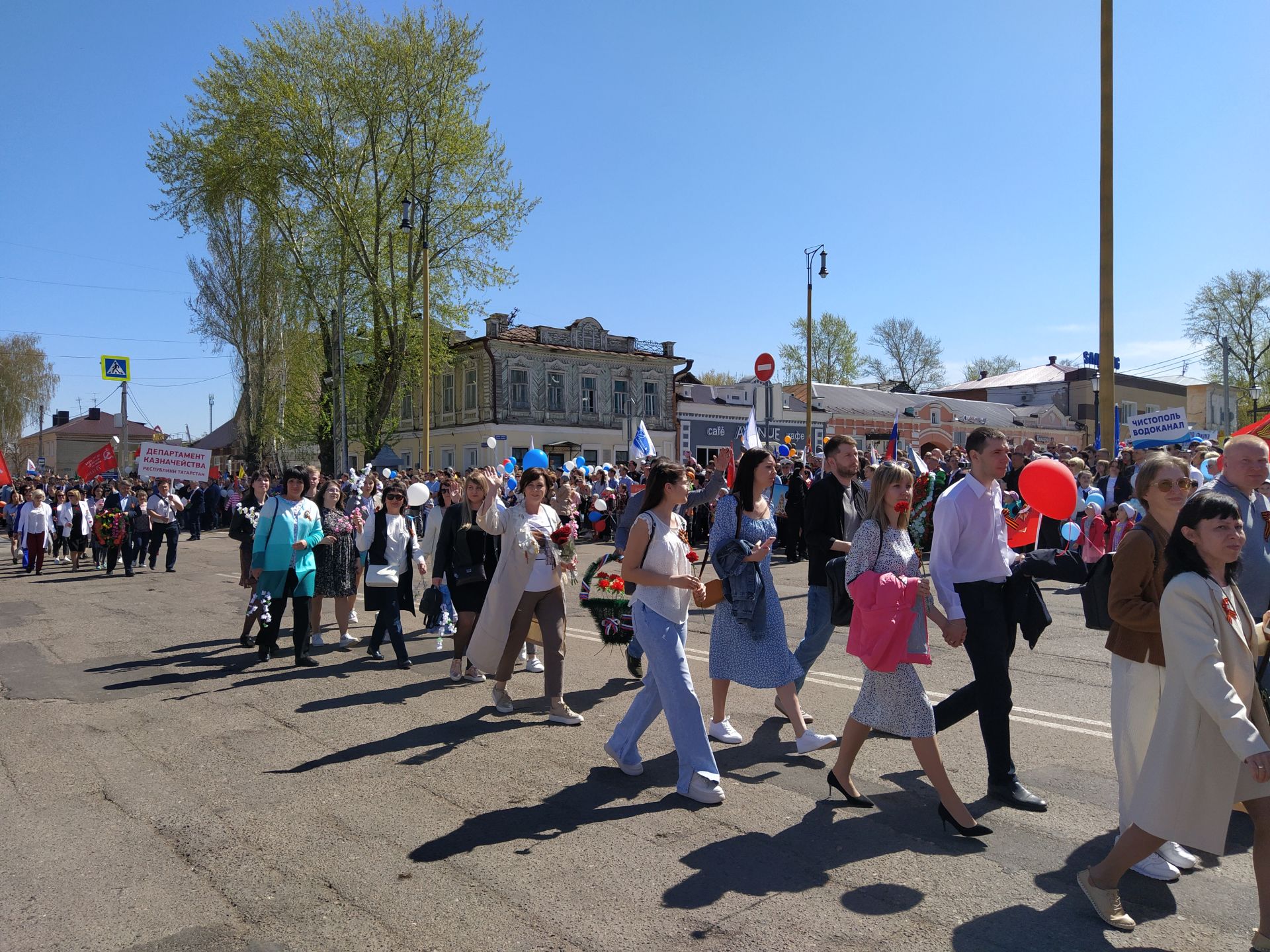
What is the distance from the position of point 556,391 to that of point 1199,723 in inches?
1754

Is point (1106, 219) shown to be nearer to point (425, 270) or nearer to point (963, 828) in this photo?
point (963, 828)

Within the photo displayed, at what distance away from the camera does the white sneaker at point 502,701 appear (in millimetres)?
6699

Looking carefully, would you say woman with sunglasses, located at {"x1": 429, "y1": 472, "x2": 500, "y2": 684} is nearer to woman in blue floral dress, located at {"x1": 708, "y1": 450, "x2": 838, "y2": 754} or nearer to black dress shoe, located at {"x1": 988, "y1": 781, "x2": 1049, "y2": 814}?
woman in blue floral dress, located at {"x1": 708, "y1": 450, "x2": 838, "y2": 754}

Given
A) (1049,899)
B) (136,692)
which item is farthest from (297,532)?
(1049,899)

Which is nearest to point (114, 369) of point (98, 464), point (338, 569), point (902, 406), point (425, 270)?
point (98, 464)

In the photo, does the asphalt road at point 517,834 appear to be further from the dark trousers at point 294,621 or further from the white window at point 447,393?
the white window at point 447,393

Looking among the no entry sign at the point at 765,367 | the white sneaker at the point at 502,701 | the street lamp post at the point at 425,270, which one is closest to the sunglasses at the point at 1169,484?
the white sneaker at the point at 502,701

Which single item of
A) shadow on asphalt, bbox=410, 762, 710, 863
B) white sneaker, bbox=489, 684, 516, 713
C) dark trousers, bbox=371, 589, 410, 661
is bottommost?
shadow on asphalt, bbox=410, 762, 710, 863

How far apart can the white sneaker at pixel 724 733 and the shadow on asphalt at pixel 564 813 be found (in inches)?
22.7

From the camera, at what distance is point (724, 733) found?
19.4 feet

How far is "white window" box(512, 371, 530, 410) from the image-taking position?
45750mm

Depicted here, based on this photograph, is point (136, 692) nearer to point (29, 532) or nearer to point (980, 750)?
point (980, 750)

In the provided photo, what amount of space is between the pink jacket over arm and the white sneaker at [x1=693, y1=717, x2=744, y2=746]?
5.36ft

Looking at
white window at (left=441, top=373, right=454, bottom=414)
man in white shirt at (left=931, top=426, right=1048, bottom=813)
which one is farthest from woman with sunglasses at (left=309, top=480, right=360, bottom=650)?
white window at (left=441, top=373, right=454, bottom=414)
